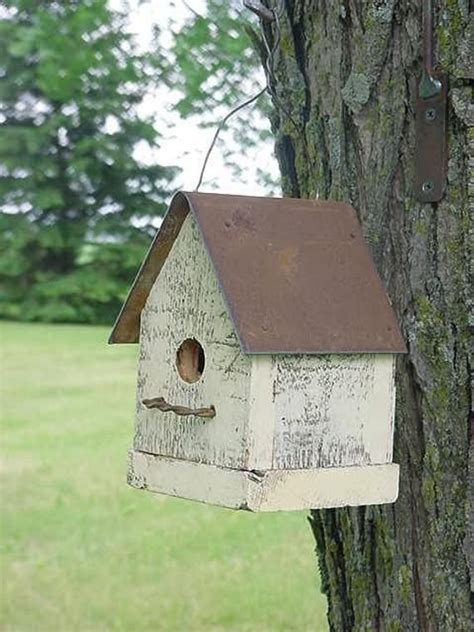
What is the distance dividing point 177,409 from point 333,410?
185mm

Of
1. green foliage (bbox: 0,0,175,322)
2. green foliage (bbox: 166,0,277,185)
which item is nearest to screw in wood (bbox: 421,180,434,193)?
green foliage (bbox: 166,0,277,185)

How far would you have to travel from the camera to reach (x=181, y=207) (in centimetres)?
140

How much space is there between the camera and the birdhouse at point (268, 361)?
1.30 meters

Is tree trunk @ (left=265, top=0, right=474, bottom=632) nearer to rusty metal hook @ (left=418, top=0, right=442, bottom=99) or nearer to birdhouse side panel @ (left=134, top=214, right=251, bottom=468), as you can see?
rusty metal hook @ (left=418, top=0, right=442, bottom=99)

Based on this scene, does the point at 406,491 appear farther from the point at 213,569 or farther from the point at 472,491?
the point at 213,569

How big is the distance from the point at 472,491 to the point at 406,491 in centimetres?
9

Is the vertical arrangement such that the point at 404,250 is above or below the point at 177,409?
above

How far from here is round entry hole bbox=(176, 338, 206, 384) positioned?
4.67 ft

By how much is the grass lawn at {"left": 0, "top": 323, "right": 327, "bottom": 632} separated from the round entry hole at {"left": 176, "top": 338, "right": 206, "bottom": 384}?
2781 mm

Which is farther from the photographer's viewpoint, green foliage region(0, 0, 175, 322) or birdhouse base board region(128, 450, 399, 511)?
green foliage region(0, 0, 175, 322)

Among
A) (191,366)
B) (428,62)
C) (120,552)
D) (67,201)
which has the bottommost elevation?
(120,552)

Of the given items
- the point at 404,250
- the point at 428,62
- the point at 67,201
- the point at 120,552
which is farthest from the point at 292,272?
the point at 67,201

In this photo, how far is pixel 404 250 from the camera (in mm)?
1518

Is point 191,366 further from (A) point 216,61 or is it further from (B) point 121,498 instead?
(B) point 121,498
